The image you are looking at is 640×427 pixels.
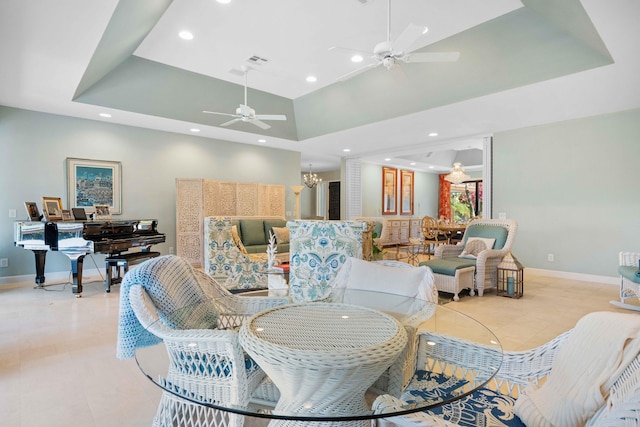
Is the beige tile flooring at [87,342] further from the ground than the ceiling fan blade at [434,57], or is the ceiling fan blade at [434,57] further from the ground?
the ceiling fan blade at [434,57]

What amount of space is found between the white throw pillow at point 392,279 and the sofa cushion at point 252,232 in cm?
404

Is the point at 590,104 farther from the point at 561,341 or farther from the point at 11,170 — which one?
the point at 11,170

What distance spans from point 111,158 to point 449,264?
5757 mm

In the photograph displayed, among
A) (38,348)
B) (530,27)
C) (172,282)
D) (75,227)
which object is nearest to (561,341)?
(172,282)

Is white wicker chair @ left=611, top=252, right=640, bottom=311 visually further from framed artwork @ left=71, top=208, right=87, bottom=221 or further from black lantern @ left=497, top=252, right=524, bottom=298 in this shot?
framed artwork @ left=71, top=208, right=87, bottom=221

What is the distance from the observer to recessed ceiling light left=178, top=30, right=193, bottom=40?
4072 mm

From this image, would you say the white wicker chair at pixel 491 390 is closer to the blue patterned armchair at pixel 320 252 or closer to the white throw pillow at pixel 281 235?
the blue patterned armchair at pixel 320 252

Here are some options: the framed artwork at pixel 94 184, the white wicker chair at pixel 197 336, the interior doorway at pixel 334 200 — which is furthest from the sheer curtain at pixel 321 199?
the white wicker chair at pixel 197 336

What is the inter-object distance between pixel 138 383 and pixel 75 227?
292 centimetres

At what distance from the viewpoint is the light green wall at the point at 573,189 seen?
5.06m

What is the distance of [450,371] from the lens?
1308mm

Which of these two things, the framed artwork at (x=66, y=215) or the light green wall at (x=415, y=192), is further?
the light green wall at (x=415, y=192)

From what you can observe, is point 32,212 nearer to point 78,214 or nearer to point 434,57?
point 78,214

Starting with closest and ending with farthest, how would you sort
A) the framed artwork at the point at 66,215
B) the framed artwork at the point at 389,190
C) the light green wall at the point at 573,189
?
the framed artwork at the point at 66,215, the light green wall at the point at 573,189, the framed artwork at the point at 389,190
